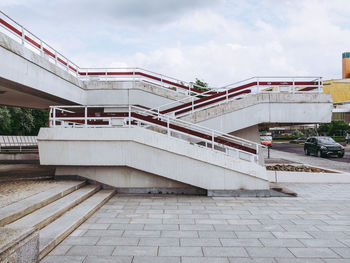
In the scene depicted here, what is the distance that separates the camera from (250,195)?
29.1 ft

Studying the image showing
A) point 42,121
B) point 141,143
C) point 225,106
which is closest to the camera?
point 141,143

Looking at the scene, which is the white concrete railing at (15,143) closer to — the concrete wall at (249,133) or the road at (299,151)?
the concrete wall at (249,133)

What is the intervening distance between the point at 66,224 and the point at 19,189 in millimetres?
3119

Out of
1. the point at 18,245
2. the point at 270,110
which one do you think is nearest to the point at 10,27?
the point at 18,245

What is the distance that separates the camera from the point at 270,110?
35.0ft

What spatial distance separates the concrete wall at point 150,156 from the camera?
28.6ft


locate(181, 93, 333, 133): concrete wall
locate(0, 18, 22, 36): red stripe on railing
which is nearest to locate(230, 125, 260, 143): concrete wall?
locate(181, 93, 333, 133): concrete wall

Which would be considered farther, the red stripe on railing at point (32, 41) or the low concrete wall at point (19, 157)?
the low concrete wall at point (19, 157)

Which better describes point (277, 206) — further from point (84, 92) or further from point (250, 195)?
point (84, 92)

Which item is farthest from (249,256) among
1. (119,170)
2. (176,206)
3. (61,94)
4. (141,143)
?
(61,94)

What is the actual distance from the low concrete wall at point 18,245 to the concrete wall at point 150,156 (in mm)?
5426

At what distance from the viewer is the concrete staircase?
491 centimetres

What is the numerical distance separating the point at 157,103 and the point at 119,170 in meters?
5.50

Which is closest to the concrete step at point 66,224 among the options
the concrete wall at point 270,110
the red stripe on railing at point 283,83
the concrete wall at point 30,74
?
the concrete wall at point 30,74
